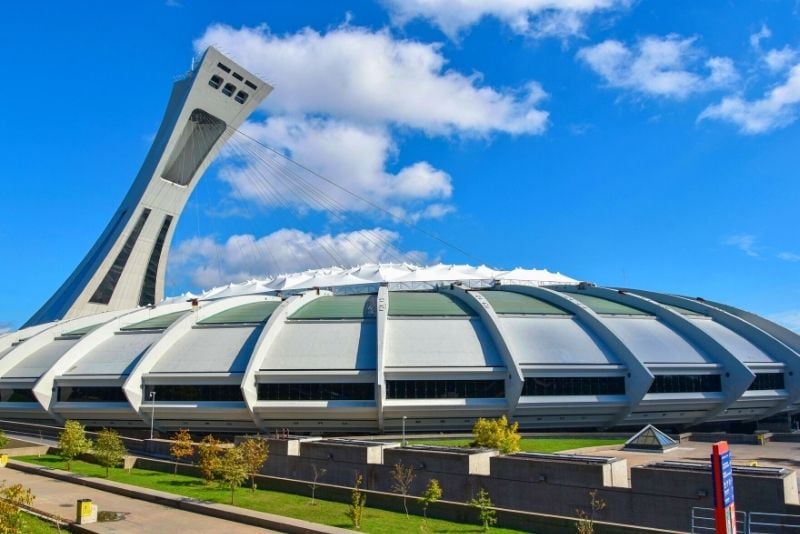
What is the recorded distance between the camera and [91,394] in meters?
39.0

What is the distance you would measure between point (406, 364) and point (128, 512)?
62.4 feet

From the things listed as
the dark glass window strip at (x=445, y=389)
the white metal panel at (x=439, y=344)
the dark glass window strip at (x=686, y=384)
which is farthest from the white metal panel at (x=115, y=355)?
the dark glass window strip at (x=686, y=384)

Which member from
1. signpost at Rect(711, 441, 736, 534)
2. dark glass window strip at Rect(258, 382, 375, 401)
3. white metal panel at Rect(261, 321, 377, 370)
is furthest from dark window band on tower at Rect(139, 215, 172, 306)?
signpost at Rect(711, 441, 736, 534)

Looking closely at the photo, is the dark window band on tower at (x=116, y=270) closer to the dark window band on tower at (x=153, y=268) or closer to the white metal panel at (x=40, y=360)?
the dark window band on tower at (x=153, y=268)

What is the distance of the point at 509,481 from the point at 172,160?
4887 cm

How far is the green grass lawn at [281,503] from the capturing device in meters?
18.0

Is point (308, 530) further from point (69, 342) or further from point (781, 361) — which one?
point (781, 361)

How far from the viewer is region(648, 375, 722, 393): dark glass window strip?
38.2m

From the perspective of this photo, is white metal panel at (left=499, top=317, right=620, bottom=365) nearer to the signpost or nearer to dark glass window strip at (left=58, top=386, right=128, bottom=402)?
dark glass window strip at (left=58, top=386, right=128, bottom=402)

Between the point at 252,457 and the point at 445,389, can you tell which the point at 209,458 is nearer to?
the point at 252,457

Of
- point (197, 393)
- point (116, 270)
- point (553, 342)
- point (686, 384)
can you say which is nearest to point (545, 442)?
point (553, 342)

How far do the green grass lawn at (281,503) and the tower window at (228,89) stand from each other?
4038cm

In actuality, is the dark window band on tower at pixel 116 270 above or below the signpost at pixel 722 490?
above

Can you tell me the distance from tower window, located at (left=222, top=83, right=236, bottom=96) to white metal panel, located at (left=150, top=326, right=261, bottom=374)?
2735 cm
